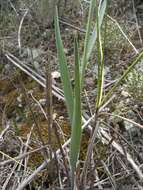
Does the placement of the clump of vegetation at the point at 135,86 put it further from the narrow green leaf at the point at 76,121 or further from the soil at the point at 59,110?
the narrow green leaf at the point at 76,121

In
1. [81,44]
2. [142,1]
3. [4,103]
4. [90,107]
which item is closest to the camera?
→ [90,107]

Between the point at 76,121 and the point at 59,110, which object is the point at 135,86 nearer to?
the point at 59,110

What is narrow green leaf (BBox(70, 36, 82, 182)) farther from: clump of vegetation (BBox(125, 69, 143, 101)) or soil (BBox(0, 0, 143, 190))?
clump of vegetation (BBox(125, 69, 143, 101))

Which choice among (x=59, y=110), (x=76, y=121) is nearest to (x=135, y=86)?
(x=59, y=110)

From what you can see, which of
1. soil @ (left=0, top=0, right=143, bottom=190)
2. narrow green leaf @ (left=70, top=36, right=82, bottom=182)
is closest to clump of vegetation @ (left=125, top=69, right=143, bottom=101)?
soil @ (left=0, top=0, right=143, bottom=190)

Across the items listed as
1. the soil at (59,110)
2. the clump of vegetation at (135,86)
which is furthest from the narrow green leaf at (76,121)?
the clump of vegetation at (135,86)

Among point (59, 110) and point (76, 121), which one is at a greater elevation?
point (76, 121)

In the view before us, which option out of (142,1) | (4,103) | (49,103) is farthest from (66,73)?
(142,1)

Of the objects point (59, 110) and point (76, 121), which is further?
point (59, 110)

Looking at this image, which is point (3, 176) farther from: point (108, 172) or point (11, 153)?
point (108, 172)
